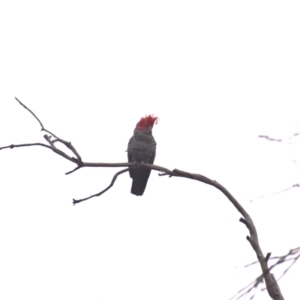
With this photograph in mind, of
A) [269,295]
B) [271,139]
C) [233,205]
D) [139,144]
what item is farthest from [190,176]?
[139,144]

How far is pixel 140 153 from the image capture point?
803 centimetres

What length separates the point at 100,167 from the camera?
389 centimetres

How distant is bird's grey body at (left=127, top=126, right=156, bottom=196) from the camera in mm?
7973

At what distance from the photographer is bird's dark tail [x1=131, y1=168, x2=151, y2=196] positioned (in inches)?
322

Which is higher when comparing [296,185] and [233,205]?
[233,205]

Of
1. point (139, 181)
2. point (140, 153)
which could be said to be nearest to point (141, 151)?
point (140, 153)

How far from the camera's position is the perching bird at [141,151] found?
7.96 metres

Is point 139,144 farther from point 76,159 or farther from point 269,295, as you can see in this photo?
point 269,295

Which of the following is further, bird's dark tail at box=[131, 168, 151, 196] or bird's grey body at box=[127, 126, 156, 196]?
bird's dark tail at box=[131, 168, 151, 196]

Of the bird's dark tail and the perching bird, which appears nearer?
the perching bird

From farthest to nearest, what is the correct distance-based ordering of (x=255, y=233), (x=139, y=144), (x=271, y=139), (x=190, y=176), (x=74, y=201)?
(x=139, y=144)
(x=74, y=201)
(x=190, y=176)
(x=255, y=233)
(x=271, y=139)

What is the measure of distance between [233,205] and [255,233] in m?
0.25

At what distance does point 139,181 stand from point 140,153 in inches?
16.7

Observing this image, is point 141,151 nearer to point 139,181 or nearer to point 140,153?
point 140,153
